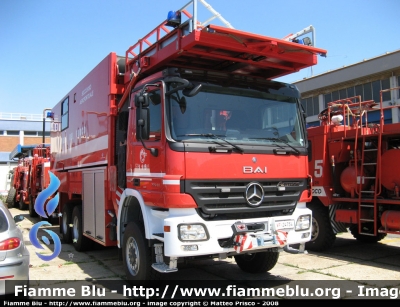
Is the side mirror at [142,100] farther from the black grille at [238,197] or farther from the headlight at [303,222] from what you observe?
the headlight at [303,222]

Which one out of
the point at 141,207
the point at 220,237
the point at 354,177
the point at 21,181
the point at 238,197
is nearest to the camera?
the point at 220,237

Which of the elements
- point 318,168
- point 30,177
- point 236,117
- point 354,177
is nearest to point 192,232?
point 236,117

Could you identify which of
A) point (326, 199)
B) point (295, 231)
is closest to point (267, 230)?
point (295, 231)

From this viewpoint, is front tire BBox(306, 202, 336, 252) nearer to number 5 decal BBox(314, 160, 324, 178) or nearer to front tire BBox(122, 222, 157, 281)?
number 5 decal BBox(314, 160, 324, 178)

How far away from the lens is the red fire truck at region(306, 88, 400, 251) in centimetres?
722

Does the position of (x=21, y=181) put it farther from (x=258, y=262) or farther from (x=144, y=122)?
(x=144, y=122)

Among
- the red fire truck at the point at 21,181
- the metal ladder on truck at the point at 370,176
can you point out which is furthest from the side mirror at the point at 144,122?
the red fire truck at the point at 21,181

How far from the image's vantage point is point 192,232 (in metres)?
4.66

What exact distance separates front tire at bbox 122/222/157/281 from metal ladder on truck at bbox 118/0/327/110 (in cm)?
221

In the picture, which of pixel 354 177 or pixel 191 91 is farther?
pixel 354 177

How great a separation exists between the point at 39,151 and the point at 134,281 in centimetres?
1278

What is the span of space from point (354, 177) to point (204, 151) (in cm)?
424

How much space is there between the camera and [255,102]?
18.4 feet

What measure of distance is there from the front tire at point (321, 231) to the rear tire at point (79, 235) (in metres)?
4.78
